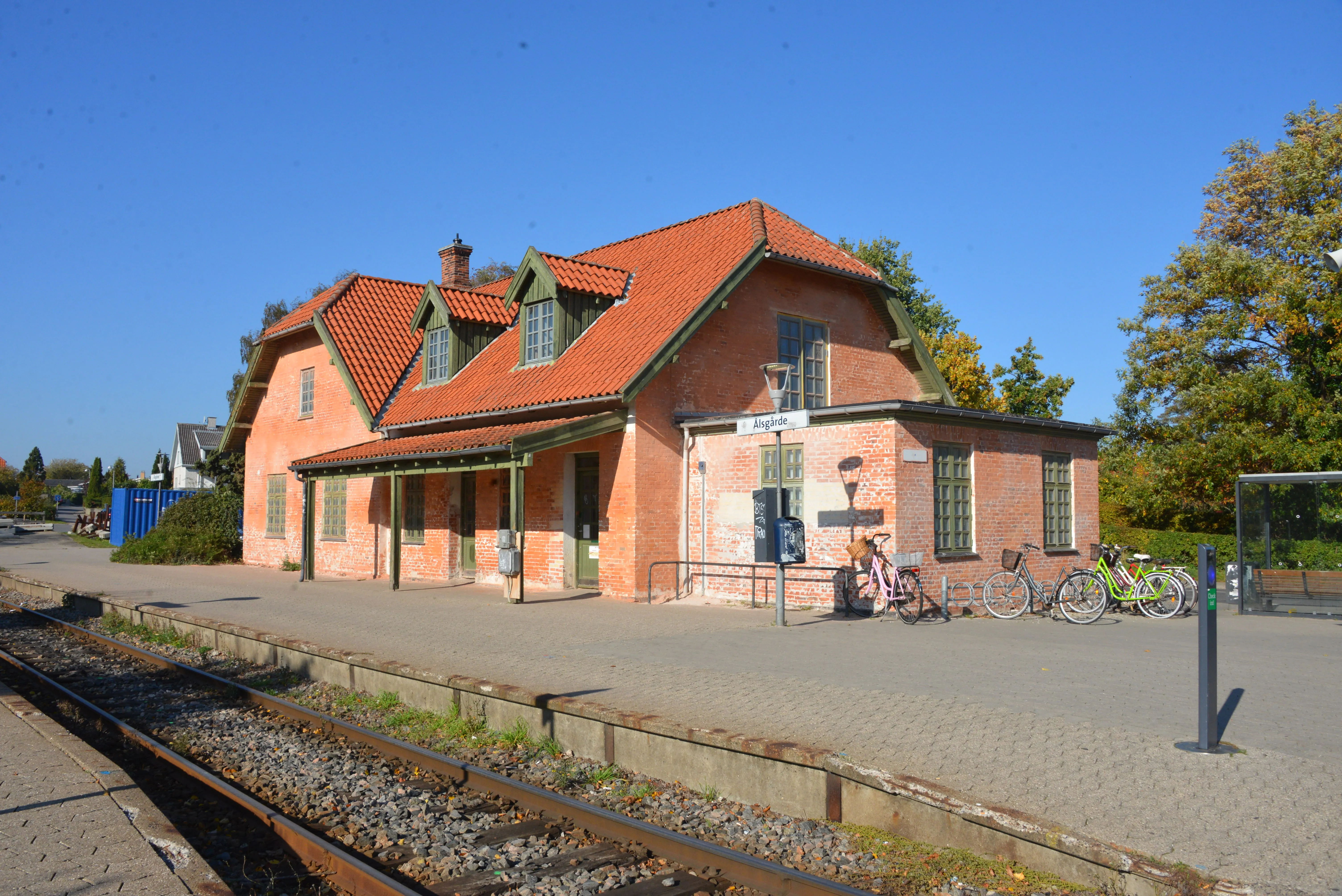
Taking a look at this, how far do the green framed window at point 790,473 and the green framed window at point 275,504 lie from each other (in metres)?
16.2

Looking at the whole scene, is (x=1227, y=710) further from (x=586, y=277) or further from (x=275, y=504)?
(x=275, y=504)

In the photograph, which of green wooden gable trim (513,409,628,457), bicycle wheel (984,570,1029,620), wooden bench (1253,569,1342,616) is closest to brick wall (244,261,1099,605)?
green wooden gable trim (513,409,628,457)

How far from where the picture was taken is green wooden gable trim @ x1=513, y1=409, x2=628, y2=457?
15.7 metres

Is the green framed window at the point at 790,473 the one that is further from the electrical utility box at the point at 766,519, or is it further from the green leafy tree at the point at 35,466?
the green leafy tree at the point at 35,466

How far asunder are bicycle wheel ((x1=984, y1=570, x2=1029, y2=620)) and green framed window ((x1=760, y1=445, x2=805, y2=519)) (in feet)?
9.70

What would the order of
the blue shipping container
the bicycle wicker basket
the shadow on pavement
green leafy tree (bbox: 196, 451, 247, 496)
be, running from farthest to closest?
the blue shipping container → green leafy tree (bbox: 196, 451, 247, 496) → the bicycle wicker basket → the shadow on pavement

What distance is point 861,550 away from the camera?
14.2 metres

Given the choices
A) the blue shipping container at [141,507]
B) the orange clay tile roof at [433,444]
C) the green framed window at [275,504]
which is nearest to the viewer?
the orange clay tile roof at [433,444]

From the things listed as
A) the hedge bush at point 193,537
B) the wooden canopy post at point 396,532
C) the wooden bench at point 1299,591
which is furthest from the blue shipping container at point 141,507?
the wooden bench at point 1299,591

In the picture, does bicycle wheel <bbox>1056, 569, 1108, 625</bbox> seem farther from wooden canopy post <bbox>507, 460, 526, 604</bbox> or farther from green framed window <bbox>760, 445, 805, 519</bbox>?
wooden canopy post <bbox>507, 460, 526, 604</bbox>

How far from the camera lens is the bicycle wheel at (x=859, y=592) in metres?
14.8

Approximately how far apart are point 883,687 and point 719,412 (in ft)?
33.0

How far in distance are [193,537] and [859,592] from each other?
74.2 ft

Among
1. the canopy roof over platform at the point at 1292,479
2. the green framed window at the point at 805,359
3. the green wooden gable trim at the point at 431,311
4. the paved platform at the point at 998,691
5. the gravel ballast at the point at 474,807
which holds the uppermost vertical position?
the green wooden gable trim at the point at 431,311
